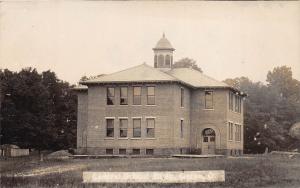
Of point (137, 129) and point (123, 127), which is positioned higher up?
point (123, 127)

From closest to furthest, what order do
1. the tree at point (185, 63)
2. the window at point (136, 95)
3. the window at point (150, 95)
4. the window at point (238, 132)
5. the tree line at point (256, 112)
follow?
the window at point (150, 95)
the window at point (136, 95)
the window at point (238, 132)
the tree line at point (256, 112)
the tree at point (185, 63)

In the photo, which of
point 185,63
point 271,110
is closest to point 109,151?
point 271,110

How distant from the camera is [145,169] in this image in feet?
106

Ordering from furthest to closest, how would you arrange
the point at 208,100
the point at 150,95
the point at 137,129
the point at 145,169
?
the point at 208,100 → the point at 137,129 → the point at 150,95 → the point at 145,169

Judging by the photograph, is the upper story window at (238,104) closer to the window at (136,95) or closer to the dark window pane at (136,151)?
the window at (136,95)

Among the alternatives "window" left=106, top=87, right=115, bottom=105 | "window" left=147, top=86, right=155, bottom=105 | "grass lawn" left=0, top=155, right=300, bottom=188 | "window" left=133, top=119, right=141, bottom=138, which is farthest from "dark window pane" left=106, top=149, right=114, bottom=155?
"grass lawn" left=0, top=155, right=300, bottom=188

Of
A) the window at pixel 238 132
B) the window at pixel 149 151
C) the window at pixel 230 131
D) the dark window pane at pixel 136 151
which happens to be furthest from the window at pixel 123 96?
the window at pixel 238 132

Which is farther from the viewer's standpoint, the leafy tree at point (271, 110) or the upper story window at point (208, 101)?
the leafy tree at point (271, 110)

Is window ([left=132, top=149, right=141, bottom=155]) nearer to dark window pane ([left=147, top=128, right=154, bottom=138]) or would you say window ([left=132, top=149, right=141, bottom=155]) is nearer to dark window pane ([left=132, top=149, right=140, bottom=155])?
dark window pane ([left=132, top=149, right=140, bottom=155])

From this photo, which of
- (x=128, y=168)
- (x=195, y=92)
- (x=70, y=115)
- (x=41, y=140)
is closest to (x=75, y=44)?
(x=128, y=168)

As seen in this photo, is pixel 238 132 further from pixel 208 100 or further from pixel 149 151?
pixel 149 151

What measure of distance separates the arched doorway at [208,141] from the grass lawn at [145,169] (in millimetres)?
10076

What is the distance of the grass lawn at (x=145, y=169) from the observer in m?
27.9

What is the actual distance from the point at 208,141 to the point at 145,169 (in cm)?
1625
